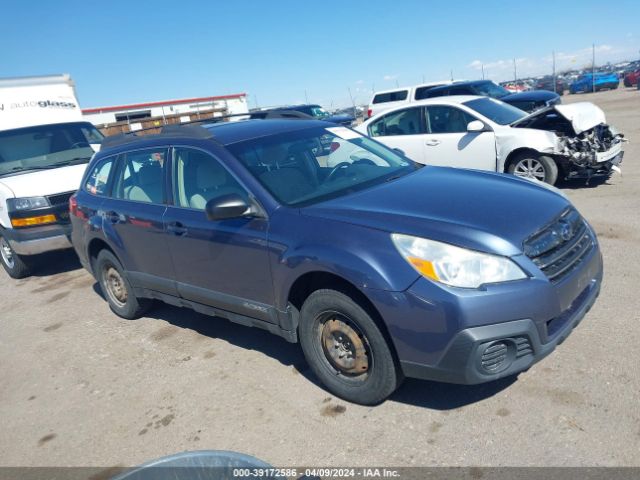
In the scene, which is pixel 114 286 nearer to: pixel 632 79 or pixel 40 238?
pixel 40 238

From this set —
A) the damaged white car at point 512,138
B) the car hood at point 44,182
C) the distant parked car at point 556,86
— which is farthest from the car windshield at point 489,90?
the distant parked car at point 556,86

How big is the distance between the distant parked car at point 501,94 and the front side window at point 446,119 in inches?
191

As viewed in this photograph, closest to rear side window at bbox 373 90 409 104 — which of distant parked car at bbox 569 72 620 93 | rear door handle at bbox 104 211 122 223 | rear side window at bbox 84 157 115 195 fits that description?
rear side window at bbox 84 157 115 195

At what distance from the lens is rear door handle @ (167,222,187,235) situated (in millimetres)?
4051

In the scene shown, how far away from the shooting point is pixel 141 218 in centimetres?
448

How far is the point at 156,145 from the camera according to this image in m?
4.44

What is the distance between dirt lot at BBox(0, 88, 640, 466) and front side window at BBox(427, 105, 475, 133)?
12.9 ft

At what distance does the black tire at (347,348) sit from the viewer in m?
3.04

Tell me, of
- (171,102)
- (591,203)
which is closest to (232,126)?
(591,203)

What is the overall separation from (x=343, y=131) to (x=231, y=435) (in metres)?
2.70

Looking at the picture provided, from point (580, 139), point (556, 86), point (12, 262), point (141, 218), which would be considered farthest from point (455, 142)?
→ point (556, 86)

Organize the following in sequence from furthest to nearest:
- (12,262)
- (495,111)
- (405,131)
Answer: (405,131), (495,111), (12,262)

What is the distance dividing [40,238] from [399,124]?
19.9 ft

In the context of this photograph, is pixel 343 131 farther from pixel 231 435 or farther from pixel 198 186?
pixel 231 435
